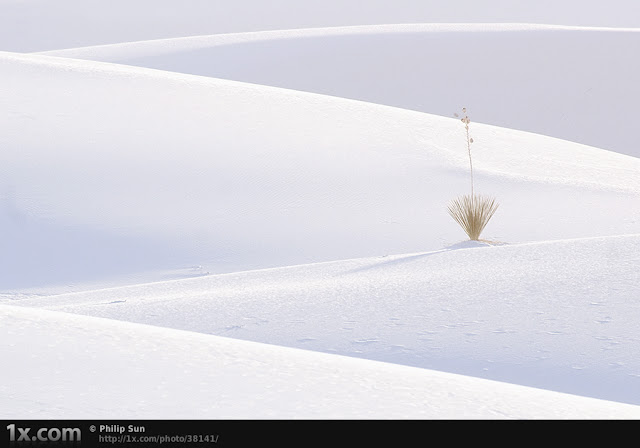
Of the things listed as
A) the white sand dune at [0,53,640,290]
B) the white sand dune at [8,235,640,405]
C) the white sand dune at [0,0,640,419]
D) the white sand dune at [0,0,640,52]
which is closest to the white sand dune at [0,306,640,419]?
the white sand dune at [0,0,640,419]

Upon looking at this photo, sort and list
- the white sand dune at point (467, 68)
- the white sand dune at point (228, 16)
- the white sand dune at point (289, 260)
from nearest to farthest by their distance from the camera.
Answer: the white sand dune at point (289, 260) < the white sand dune at point (467, 68) < the white sand dune at point (228, 16)

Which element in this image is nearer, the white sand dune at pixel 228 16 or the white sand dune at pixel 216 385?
the white sand dune at pixel 216 385

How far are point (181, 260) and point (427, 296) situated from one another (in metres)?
2.93

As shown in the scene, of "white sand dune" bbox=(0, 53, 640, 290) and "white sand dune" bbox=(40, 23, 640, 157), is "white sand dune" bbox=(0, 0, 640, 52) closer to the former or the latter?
"white sand dune" bbox=(40, 23, 640, 157)

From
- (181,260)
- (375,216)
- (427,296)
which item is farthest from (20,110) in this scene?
(427,296)
